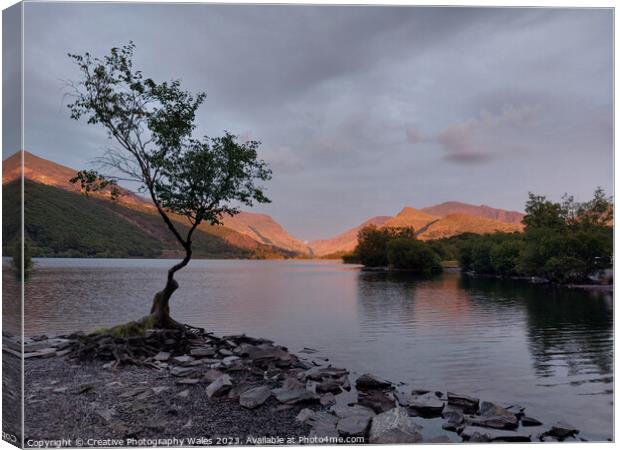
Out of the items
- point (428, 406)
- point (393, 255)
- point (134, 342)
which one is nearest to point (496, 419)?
point (428, 406)

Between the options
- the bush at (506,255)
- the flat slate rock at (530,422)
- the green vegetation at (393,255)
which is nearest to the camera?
the flat slate rock at (530,422)

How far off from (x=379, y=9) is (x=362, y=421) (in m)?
8.74

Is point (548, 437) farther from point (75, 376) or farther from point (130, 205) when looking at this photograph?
point (130, 205)

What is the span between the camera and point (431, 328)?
2247cm

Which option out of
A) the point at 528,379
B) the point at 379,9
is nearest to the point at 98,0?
the point at 379,9

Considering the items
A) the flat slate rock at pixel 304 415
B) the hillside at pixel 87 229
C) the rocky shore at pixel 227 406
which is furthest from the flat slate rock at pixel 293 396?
the hillside at pixel 87 229

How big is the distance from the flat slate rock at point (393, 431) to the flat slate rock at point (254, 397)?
2439 millimetres

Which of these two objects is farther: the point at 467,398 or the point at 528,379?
the point at 528,379

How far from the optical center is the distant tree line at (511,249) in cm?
3180

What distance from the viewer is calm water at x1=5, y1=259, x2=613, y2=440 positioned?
41.4ft

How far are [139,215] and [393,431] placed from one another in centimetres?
1705

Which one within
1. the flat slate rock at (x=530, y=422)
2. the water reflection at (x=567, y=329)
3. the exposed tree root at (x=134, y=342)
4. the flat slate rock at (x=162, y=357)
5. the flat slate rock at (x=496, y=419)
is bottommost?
the water reflection at (x=567, y=329)

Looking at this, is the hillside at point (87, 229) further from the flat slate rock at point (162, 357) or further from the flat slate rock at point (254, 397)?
the flat slate rock at point (254, 397)

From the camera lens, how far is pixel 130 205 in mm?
18281
